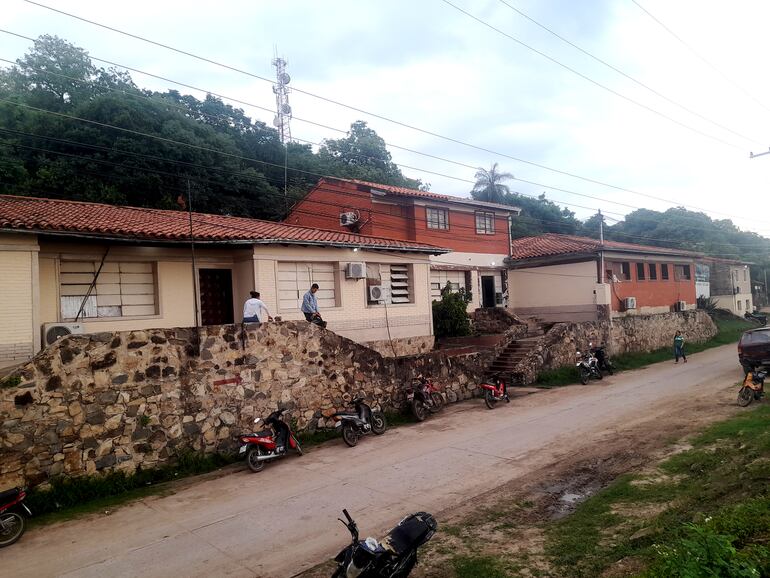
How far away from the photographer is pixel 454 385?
1539cm

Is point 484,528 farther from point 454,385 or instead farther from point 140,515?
point 454,385

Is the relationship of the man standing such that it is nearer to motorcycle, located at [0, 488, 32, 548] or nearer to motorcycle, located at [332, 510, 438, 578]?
motorcycle, located at [0, 488, 32, 548]

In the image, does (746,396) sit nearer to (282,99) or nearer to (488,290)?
(488,290)

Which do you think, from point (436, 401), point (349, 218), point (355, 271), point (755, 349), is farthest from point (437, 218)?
point (755, 349)

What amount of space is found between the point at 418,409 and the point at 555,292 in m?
14.1

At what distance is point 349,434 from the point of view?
35.9 ft

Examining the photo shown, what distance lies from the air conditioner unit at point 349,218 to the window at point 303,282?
21.9 feet

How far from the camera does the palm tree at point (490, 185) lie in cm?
4581

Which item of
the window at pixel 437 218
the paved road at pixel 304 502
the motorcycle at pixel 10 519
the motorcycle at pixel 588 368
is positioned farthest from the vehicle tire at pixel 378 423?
the window at pixel 437 218

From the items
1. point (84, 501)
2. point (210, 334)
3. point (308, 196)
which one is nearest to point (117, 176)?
point (308, 196)

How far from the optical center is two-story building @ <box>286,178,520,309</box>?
22406 mm

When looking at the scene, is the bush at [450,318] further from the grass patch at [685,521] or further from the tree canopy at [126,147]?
the grass patch at [685,521]

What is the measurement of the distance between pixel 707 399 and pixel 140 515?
13.3m

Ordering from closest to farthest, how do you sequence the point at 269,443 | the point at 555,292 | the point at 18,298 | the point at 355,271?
the point at 269,443 → the point at 18,298 → the point at 355,271 → the point at 555,292
